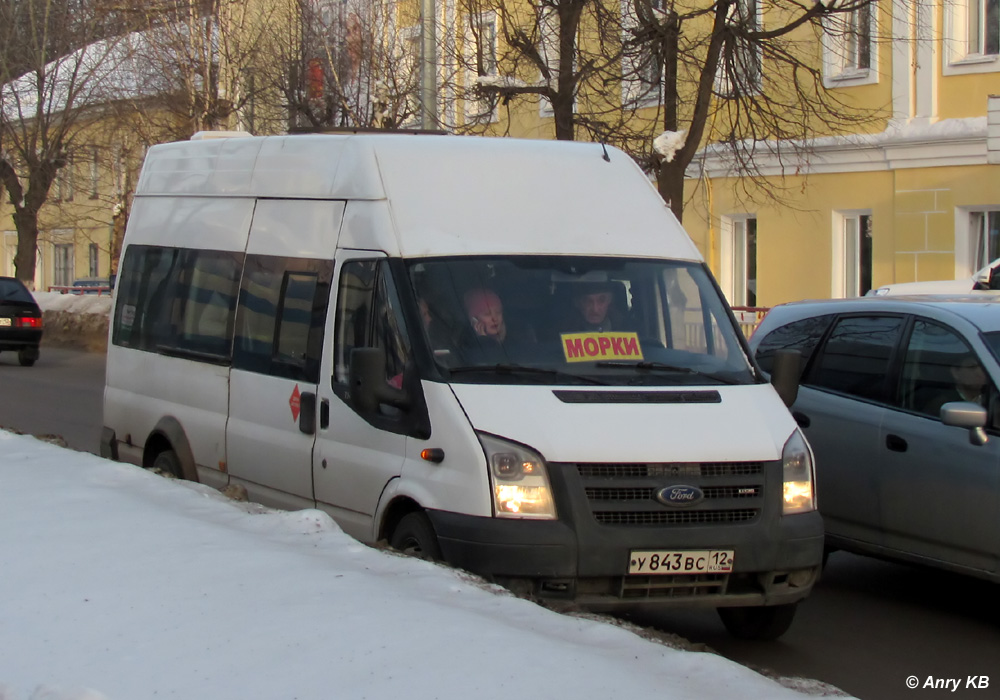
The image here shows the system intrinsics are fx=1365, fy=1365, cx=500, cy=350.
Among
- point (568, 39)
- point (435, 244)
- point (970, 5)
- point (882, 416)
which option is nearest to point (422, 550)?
point (435, 244)

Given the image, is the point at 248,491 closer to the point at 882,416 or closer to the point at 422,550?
the point at 422,550

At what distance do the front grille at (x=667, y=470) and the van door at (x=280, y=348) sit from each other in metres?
1.92

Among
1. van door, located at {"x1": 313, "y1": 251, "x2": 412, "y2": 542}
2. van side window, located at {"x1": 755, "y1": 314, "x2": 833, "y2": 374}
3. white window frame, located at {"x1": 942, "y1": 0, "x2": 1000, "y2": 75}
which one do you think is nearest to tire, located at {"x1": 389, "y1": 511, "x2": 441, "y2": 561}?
van door, located at {"x1": 313, "y1": 251, "x2": 412, "y2": 542}

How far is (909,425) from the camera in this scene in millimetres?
7250

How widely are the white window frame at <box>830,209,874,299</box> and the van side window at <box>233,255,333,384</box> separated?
17.1 metres

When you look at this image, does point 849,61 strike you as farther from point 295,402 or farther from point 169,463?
point 295,402

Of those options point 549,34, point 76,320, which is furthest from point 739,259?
point 76,320

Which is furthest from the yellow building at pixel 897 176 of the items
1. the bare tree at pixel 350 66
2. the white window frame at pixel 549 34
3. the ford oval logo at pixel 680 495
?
the ford oval logo at pixel 680 495

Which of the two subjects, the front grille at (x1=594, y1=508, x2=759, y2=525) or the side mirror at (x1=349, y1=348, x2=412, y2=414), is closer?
the front grille at (x1=594, y1=508, x2=759, y2=525)

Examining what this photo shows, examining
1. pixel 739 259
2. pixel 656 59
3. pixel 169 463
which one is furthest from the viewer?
pixel 739 259

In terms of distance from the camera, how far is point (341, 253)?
23.2ft

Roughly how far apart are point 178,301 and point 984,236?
1587cm

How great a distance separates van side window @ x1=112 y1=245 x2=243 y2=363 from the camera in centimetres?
827

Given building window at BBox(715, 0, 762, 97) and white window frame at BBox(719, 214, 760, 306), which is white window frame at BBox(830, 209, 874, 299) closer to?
white window frame at BBox(719, 214, 760, 306)
